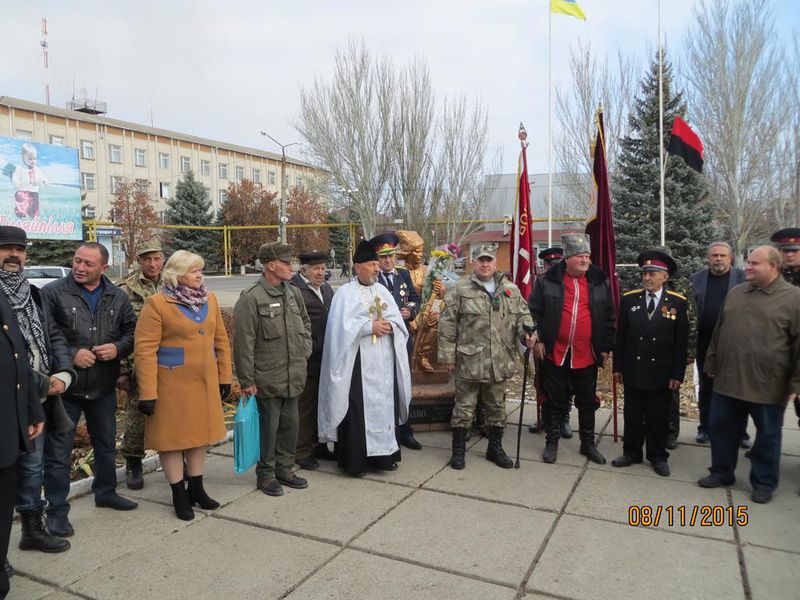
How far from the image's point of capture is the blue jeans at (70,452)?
3580 mm

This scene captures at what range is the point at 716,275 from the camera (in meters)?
5.32

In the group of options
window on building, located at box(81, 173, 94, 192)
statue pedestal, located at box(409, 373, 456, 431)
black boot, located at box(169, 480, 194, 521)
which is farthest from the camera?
window on building, located at box(81, 173, 94, 192)

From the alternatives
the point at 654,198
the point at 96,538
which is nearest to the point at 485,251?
the point at 96,538

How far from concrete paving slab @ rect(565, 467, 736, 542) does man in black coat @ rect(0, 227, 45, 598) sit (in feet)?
10.9

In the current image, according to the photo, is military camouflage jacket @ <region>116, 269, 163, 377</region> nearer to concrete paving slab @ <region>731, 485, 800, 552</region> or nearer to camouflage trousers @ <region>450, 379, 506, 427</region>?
camouflage trousers @ <region>450, 379, 506, 427</region>

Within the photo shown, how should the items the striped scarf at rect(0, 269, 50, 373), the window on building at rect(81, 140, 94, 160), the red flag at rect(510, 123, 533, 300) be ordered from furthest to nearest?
1. the window on building at rect(81, 140, 94, 160)
2. the red flag at rect(510, 123, 533, 300)
3. the striped scarf at rect(0, 269, 50, 373)

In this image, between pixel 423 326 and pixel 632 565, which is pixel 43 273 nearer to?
pixel 423 326

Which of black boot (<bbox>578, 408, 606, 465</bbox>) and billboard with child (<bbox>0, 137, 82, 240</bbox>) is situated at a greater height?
billboard with child (<bbox>0, 137, 82, 240</bbox>)

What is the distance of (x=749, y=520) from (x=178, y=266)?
4136 mm

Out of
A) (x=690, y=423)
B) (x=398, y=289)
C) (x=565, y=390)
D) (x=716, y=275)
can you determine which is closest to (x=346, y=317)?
(x=398, y=289)

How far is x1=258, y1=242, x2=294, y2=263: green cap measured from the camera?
4301mm

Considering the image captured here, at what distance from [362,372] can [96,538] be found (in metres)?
2.15

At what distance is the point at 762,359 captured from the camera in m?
4.16
